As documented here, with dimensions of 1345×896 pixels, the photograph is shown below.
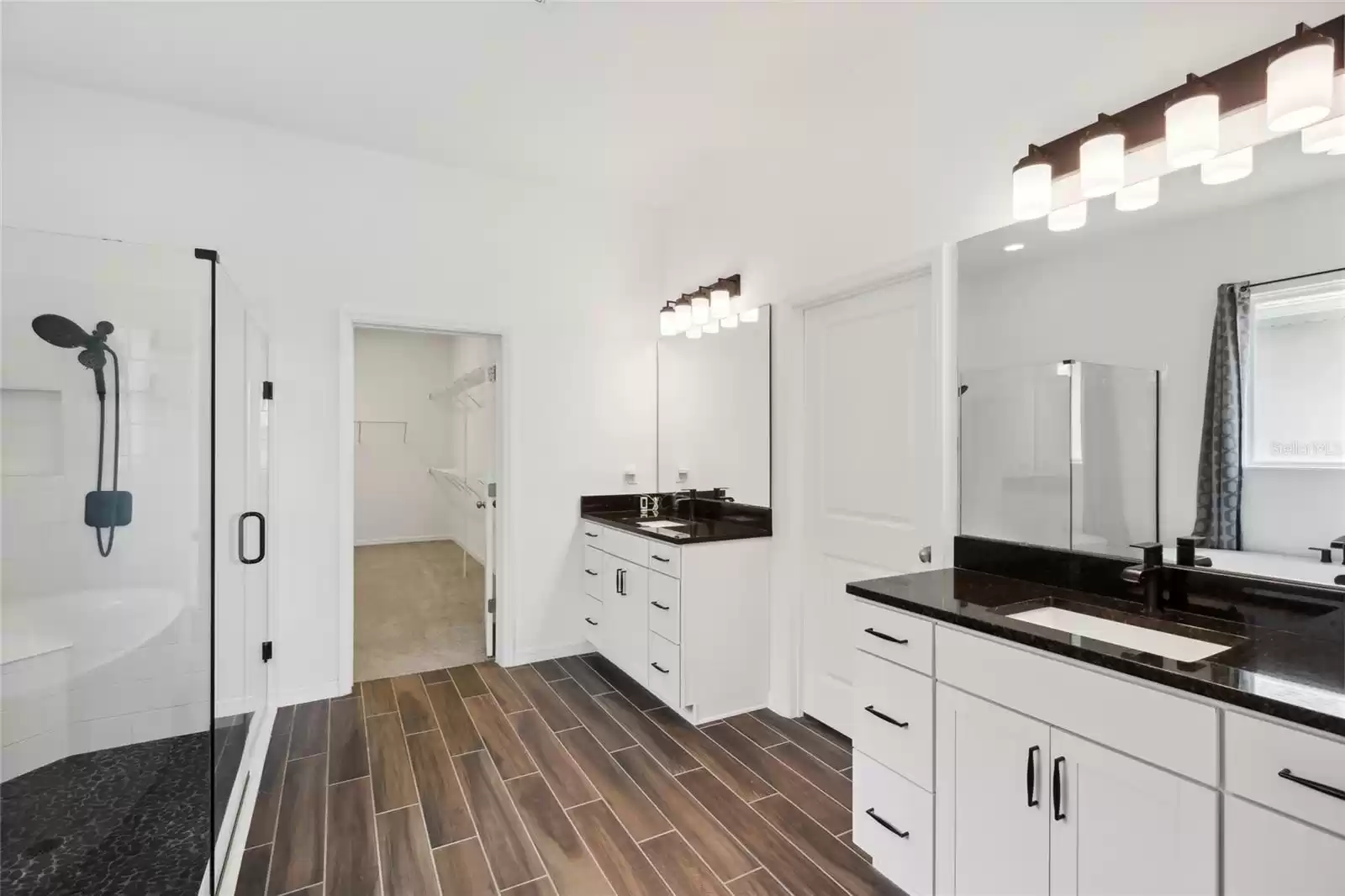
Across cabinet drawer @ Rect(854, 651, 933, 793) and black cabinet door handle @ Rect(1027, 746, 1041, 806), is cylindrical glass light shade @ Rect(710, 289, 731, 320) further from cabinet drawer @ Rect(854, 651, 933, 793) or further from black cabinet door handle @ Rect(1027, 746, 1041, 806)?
black cabinet door handle @ Rect(1027, 746, 1041, 806)

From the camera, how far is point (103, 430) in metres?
1.98

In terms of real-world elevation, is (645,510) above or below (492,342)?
below

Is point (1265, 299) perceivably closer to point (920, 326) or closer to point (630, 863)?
point (920, 326)

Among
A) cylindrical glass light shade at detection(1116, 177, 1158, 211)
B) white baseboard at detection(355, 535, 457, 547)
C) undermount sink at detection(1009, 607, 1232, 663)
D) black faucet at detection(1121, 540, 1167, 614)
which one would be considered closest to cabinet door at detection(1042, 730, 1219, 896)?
undermount sink at detection(1009, 607, 1232, 663)

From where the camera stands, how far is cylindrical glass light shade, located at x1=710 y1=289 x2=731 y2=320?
3.28 metres

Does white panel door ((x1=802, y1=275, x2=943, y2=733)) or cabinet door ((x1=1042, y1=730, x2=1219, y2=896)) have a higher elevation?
white panel door ((x1=802, y1=275, x2=943, y2=733))

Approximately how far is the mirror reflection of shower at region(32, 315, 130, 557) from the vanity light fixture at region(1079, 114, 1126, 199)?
118 inches

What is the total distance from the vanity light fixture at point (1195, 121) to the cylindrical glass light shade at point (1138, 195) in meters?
0.11

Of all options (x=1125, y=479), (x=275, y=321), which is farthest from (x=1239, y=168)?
(x=275, y=321)

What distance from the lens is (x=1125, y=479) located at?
1.71 m

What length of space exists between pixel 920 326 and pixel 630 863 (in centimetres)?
205

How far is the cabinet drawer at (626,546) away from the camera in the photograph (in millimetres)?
3086

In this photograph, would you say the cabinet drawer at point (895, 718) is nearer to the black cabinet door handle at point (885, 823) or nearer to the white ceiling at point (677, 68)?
the black cabinet door handle at point (885, 823)

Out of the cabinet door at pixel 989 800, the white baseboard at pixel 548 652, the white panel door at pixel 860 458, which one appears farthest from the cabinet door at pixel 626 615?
the cabinet door at pixel 989 800
